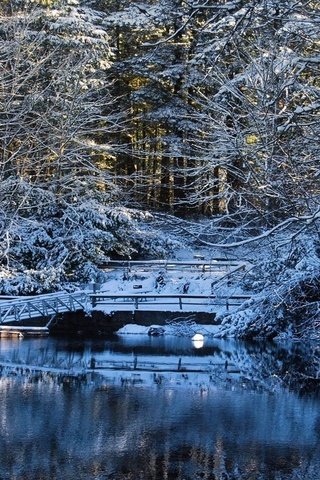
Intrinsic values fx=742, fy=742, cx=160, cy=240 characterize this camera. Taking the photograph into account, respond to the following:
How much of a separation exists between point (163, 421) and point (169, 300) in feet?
42.5

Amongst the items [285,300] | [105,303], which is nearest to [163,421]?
[285,300]

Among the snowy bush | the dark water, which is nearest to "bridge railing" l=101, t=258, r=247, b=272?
the snowy bush

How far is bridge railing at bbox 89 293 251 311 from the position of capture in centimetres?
2370

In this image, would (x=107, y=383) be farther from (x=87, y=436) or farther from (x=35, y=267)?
(x=35, y=267)

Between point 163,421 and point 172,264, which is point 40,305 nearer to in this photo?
point 172,264

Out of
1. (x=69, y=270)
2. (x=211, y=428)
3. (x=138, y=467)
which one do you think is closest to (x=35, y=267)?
(x=69, y=270)

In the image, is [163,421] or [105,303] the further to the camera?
[105,303]

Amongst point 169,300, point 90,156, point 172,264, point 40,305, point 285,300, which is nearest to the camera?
point 285,300

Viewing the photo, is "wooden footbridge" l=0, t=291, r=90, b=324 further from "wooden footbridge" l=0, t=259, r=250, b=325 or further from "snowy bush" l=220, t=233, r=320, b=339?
"snowy bush" l=220, t=233, r=320, b=339

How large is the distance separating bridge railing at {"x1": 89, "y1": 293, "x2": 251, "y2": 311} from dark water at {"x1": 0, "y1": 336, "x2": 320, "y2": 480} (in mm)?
4733

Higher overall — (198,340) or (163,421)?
(198,340)

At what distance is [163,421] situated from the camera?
11703mm

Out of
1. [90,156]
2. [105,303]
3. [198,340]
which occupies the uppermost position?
[90,156]

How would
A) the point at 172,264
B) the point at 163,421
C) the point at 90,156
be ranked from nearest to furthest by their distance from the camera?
the point at 163,421 → the point at 90,156 → the point at 172,264
